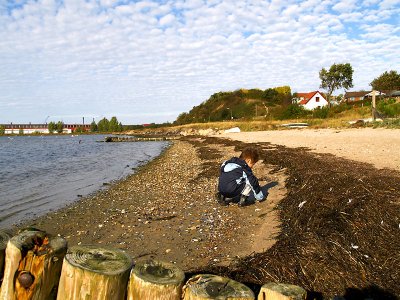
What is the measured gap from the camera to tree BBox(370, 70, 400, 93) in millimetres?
68500

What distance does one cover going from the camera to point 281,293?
7.06ft

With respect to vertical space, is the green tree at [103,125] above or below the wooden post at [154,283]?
above

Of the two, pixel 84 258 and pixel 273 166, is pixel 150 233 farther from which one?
pixel 273 166

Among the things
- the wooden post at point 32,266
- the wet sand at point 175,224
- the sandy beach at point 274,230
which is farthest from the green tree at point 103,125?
the wooden post at point 32,266

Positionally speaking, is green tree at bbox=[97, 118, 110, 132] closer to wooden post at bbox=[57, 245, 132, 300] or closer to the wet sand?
the wet sand

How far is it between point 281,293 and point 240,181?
5.62m

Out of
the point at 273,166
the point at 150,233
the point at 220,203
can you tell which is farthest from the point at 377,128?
the point at 150,233

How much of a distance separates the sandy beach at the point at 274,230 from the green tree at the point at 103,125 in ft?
504

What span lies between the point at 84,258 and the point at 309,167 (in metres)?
9.97

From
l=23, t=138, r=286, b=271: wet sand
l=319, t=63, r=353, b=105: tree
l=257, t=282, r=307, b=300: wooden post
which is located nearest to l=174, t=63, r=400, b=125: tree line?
l=319, t=63, r=353, b=105: tree

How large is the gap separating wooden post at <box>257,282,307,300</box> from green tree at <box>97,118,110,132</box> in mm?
162534

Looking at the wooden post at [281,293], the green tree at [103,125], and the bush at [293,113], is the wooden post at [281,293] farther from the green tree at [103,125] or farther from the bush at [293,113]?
the green tree at [103,125]

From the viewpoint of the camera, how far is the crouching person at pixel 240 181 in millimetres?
7734

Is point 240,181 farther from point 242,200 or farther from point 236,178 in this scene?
point 242,200
